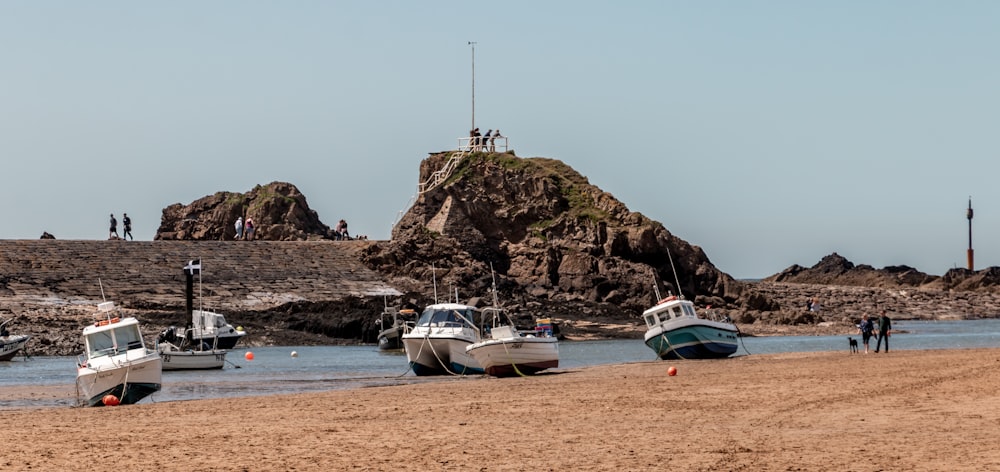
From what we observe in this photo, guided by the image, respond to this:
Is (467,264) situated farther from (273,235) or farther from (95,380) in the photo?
(95,380)

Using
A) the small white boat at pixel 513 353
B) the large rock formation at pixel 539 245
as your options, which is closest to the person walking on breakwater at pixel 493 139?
the large rock formation at pixel 539 245

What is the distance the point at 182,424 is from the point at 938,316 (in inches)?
3120

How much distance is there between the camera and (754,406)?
23391 mm

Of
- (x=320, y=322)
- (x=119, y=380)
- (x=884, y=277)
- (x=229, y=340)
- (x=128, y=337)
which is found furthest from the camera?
(x=884, y=277)

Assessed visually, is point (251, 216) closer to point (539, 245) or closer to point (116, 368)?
point (539, 245)

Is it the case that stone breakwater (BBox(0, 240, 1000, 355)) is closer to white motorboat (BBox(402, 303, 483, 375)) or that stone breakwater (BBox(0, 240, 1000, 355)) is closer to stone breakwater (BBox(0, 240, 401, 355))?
stone breakwater (BBox(0, 240, 401, 355))

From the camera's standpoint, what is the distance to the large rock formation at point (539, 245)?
71000 millimetres

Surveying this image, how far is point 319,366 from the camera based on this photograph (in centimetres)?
4503

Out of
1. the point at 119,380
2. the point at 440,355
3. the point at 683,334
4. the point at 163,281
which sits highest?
the point at 163,281

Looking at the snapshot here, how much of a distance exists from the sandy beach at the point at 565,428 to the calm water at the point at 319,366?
4.83 m

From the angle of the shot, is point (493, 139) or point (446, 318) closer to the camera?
point (446, 318)

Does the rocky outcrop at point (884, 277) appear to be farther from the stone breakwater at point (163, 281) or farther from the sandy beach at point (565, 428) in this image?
the sandy beach at point (565, 428)

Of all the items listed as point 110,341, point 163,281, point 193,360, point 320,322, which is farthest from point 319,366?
point 163,281

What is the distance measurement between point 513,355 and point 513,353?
0.18ft
